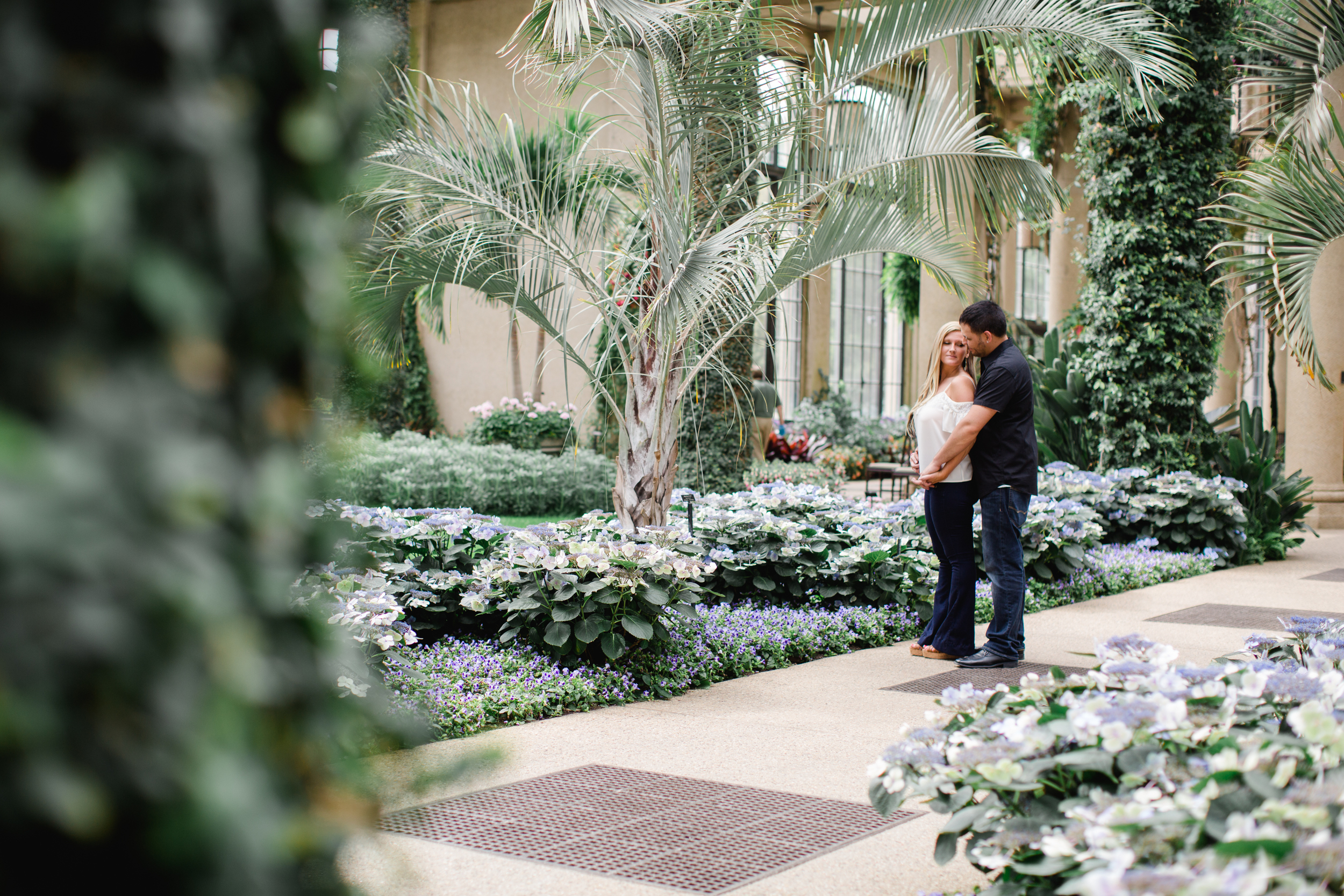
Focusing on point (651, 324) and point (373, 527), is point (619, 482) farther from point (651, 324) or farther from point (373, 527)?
point (373, 527)

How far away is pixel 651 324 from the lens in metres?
6.23

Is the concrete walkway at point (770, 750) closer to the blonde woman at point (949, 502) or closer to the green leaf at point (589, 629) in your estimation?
the blonde woman at point (949, 502)

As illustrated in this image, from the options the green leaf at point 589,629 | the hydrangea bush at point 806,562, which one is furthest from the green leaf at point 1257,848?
the hydrangea bush at point 806,562

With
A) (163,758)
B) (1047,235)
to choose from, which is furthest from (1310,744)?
(1047,235)

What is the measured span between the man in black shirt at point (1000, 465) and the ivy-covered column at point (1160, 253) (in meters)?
5.51

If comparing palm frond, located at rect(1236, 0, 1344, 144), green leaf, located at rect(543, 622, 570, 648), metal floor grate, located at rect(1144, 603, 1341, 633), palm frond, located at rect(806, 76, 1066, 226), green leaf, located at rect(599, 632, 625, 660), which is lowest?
metal floor grate, located at rect(1144, 603, 1341, 633)

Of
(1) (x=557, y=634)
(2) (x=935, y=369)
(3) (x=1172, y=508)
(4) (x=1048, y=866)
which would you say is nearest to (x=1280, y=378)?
(3) (x=1172, y=508)

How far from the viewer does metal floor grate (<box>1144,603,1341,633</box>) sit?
7.09 meters

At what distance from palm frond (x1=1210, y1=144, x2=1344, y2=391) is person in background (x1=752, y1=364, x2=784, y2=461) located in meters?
5.64

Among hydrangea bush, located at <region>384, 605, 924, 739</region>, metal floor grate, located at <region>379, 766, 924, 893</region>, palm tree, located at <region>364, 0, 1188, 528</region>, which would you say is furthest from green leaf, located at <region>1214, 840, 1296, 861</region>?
palm tree, located at <region>364, 0, 1188, 528</region>

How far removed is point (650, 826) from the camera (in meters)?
3.43

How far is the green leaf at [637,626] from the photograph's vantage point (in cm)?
509

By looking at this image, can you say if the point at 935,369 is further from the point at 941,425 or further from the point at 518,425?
the point at 518,425

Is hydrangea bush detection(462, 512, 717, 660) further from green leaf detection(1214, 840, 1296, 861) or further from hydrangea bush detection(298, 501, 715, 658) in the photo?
green leaf detection(1214, 840, 1296, 861)
